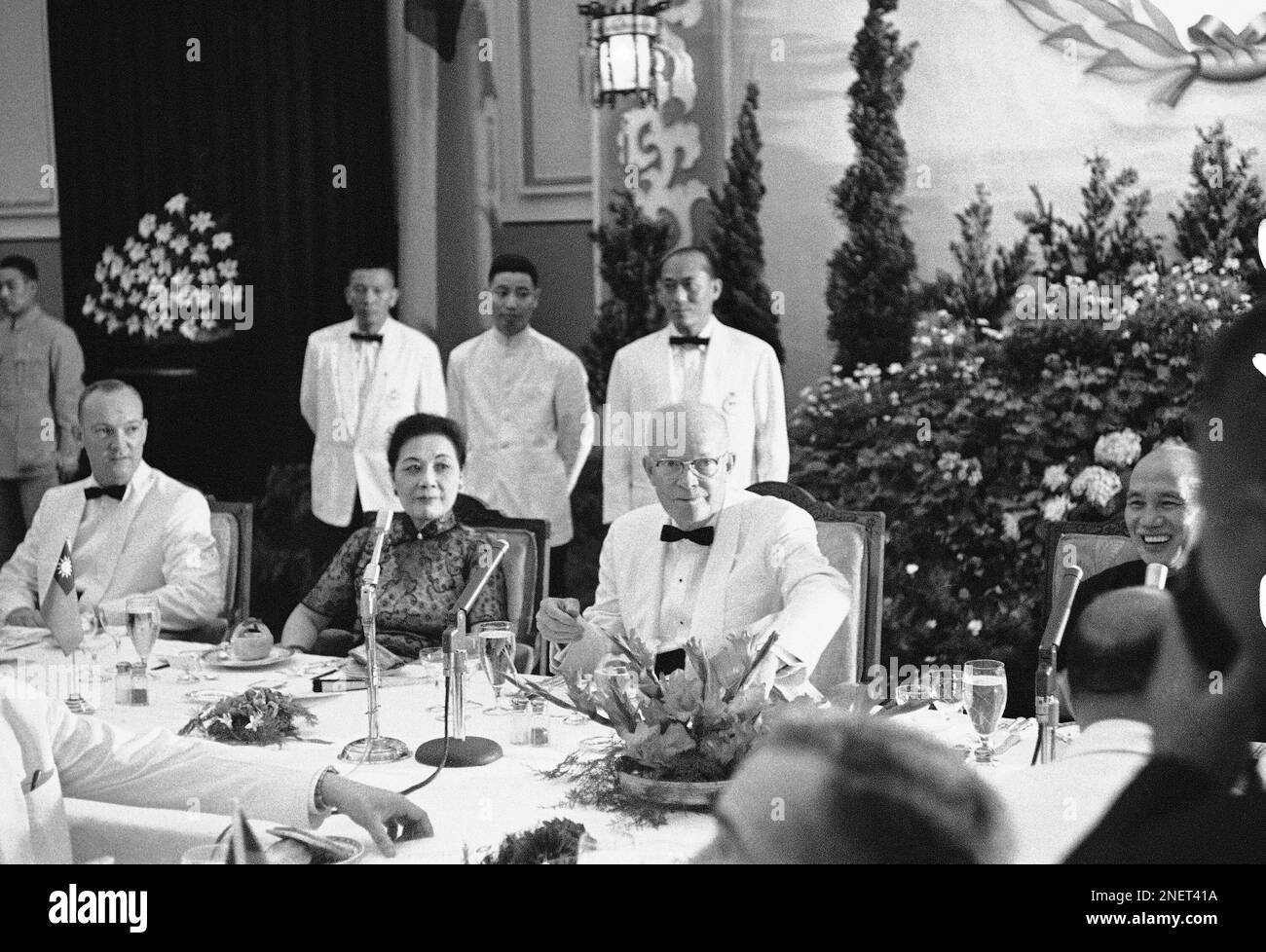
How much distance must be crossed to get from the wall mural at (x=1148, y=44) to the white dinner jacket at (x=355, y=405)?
243 cm

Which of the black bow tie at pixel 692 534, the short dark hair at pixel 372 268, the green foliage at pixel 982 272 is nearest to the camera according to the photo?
the black bow tie at pixel 692 534

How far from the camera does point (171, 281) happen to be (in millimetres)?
5328

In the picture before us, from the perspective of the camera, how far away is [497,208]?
5012 millimetres

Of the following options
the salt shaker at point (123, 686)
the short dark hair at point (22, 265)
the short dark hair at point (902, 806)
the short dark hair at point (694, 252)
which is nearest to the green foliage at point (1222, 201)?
the short dark hair at point (694, 252)

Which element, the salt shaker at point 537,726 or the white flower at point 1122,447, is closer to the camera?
the salt shaker at point 537,726

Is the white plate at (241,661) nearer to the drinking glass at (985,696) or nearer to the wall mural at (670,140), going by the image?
the drinking glass at (985,696)

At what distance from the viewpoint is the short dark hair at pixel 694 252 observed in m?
4.50

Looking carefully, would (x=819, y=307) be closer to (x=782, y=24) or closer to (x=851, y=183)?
(x=851, y=183)

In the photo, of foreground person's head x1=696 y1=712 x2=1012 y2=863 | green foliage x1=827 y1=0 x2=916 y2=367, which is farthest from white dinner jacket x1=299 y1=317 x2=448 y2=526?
foreground person's head x1=696 y1=712 x2=1012 y2=863

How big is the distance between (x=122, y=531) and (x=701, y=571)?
5.01 ft

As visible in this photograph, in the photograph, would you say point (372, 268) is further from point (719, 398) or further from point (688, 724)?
point (688, 724)

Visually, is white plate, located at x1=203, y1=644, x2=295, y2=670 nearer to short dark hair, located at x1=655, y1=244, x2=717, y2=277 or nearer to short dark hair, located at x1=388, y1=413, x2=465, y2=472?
short dark hair, located at x1=388, y1=413, x2=465, y2=472

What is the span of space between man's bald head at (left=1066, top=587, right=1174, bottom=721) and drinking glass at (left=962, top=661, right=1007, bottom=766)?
0.20m

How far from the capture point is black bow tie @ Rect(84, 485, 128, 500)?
3.46 m
